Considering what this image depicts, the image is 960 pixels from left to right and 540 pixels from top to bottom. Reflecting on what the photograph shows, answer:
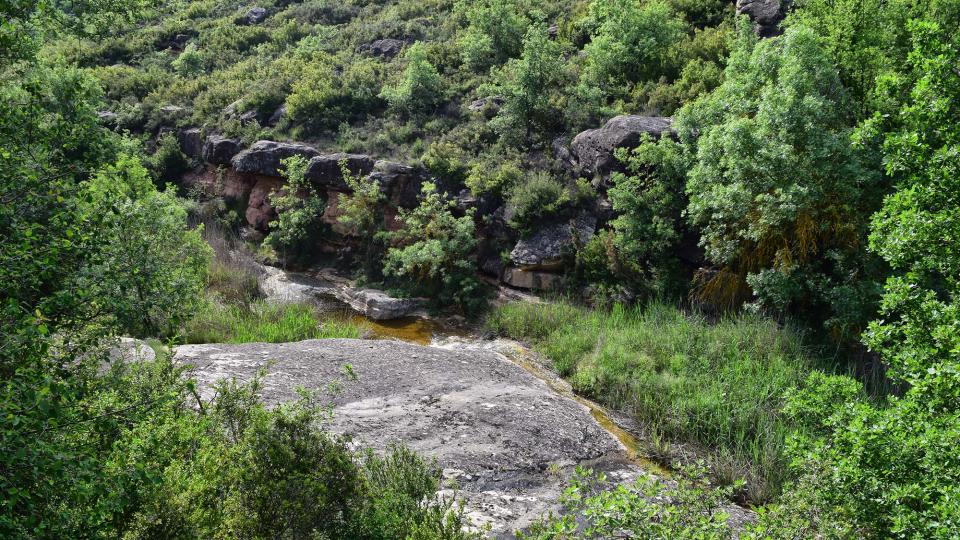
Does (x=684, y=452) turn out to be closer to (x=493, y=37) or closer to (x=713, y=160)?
(x=713, y=160)

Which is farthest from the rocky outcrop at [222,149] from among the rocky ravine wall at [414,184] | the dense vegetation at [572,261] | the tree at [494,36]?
the tree at [494,36]

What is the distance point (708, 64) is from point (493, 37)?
8241mm

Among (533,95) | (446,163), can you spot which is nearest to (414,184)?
(446,163)

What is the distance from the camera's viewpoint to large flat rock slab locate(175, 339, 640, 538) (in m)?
6.48

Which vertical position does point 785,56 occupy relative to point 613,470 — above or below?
above

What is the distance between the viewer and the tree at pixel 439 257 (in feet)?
47.8

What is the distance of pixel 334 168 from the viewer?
726 inches

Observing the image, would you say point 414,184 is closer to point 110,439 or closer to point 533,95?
point 533,95

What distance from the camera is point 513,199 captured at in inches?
596

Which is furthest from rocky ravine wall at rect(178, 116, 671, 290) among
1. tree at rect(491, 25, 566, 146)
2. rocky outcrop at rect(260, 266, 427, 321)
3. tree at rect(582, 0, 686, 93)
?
tree at rect(582, 0, 686, 93)

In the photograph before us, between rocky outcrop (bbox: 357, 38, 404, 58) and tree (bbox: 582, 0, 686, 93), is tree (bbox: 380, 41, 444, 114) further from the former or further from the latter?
rocky outcrop (bbox: 357, 38, 404, 58)

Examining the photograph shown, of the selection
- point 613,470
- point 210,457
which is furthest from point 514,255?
point 210,457

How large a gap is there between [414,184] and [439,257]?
362cm

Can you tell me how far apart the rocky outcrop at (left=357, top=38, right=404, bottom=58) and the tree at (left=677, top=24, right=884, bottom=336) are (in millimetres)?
18259
